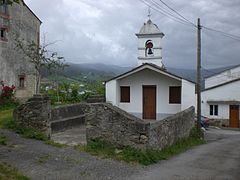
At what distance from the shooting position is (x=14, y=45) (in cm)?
2623

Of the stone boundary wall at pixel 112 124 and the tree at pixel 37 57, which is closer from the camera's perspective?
the stone boundary wall at pixel 112 124

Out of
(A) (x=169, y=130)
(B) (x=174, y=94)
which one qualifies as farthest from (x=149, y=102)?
(A) (x=169, y=130)

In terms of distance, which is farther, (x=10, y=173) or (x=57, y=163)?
(x=57, y=163)

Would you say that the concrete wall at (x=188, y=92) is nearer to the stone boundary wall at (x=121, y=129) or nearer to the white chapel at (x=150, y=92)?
the white chapel at (x=150, y=92)

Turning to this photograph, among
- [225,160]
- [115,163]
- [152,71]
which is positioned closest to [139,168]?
[115,163]

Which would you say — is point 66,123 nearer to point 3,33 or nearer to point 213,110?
point 3,33

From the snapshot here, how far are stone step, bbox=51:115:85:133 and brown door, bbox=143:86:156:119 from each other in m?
7.78

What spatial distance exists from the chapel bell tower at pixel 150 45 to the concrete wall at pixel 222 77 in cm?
1606

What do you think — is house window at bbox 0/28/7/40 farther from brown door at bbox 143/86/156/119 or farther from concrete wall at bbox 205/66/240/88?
concrete wall at bbox 205/66/240/88

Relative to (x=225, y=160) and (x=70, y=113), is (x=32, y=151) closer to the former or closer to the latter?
(x=225, y=160)

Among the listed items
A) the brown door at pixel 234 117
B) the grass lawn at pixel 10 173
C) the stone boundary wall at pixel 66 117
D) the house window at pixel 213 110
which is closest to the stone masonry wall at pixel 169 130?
the stone boundary wall at pixel 66 117

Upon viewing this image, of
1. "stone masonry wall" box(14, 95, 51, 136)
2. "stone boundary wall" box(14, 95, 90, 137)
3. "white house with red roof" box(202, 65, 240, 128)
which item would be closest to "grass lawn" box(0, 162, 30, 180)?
"stone boundary wall" box(14, 95, 90, 137)

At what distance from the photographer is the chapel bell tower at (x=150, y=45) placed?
30.0 m

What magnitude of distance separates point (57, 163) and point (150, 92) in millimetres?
17171
